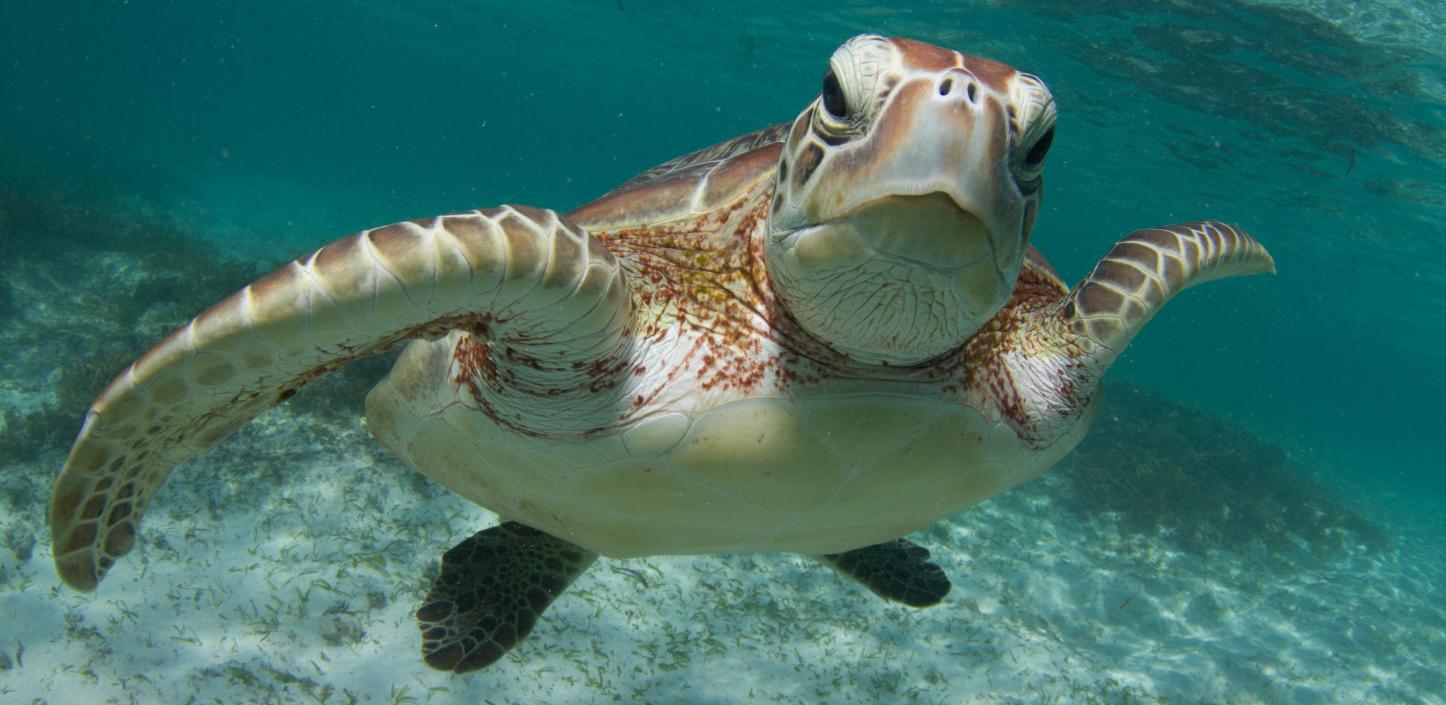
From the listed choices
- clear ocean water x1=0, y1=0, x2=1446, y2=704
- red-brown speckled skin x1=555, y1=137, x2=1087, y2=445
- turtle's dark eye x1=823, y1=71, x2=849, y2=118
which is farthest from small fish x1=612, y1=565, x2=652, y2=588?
turtle's dark eye x1=823, y1=71, x2=849, y2=118

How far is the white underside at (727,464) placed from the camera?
2.47 m

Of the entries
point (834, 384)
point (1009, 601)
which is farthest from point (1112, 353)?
point (1009, 601)

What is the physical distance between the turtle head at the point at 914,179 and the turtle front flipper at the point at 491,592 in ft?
8.71

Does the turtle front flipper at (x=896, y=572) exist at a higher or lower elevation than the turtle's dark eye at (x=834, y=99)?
lower

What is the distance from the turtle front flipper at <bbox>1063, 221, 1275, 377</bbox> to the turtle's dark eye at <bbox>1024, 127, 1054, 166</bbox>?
1.29 meters

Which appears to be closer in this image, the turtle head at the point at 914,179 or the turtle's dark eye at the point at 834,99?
the turtle head at the point at 914,179

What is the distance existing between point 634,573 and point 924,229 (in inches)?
179

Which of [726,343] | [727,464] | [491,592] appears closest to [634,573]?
[491,592]

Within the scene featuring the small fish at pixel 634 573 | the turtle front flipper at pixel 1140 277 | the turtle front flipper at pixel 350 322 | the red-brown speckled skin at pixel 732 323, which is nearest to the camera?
the turtle front flipper at pixel 350 322

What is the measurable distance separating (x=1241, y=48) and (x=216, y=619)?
18.6 metres

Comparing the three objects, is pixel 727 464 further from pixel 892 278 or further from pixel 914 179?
pixel 914 179

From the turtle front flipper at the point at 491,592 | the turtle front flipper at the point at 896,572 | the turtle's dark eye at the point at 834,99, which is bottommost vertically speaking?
the turtle front flipper at the point at 896,572

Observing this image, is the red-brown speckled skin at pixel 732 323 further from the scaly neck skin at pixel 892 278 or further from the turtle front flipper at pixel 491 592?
the turtle front flipper at pixel 491 592

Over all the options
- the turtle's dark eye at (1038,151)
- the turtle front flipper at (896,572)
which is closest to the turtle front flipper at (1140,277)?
the turtle's dark eye at (1038,151)
